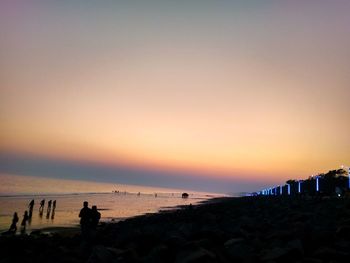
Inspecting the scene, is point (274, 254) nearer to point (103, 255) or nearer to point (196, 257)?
point (196, 257)

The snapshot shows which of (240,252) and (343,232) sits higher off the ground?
(343,232)

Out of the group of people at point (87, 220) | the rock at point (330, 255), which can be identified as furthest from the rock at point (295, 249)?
the group of people at point (87, 220)

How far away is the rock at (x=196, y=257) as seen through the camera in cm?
688

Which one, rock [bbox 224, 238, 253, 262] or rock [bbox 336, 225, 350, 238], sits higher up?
rock [bbox 336, 225, 350, 238]

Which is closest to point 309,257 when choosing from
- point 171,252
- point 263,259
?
point 263,259

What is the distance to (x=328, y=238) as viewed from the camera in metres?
8.70

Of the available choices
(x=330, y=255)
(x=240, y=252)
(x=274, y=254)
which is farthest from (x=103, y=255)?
(x=330, y=255)

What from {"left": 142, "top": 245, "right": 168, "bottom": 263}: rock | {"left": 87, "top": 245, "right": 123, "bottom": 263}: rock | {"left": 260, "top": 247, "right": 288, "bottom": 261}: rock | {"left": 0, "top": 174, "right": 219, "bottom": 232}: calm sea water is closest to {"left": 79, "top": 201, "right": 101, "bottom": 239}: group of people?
{"left": 87, "top": 245, "right": 123, "bottom": 263}: rock

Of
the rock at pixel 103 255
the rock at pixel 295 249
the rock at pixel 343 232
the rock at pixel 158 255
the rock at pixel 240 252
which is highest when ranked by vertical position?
the rock at pixel 343 232

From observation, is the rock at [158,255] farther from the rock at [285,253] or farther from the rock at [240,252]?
the rock at [285,253]

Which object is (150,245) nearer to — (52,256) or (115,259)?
(115,259)

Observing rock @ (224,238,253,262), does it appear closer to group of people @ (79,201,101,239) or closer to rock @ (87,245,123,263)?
rock @ (87,245,123,263)

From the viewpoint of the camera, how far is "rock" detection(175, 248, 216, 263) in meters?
6.88

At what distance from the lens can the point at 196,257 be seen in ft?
22.7
